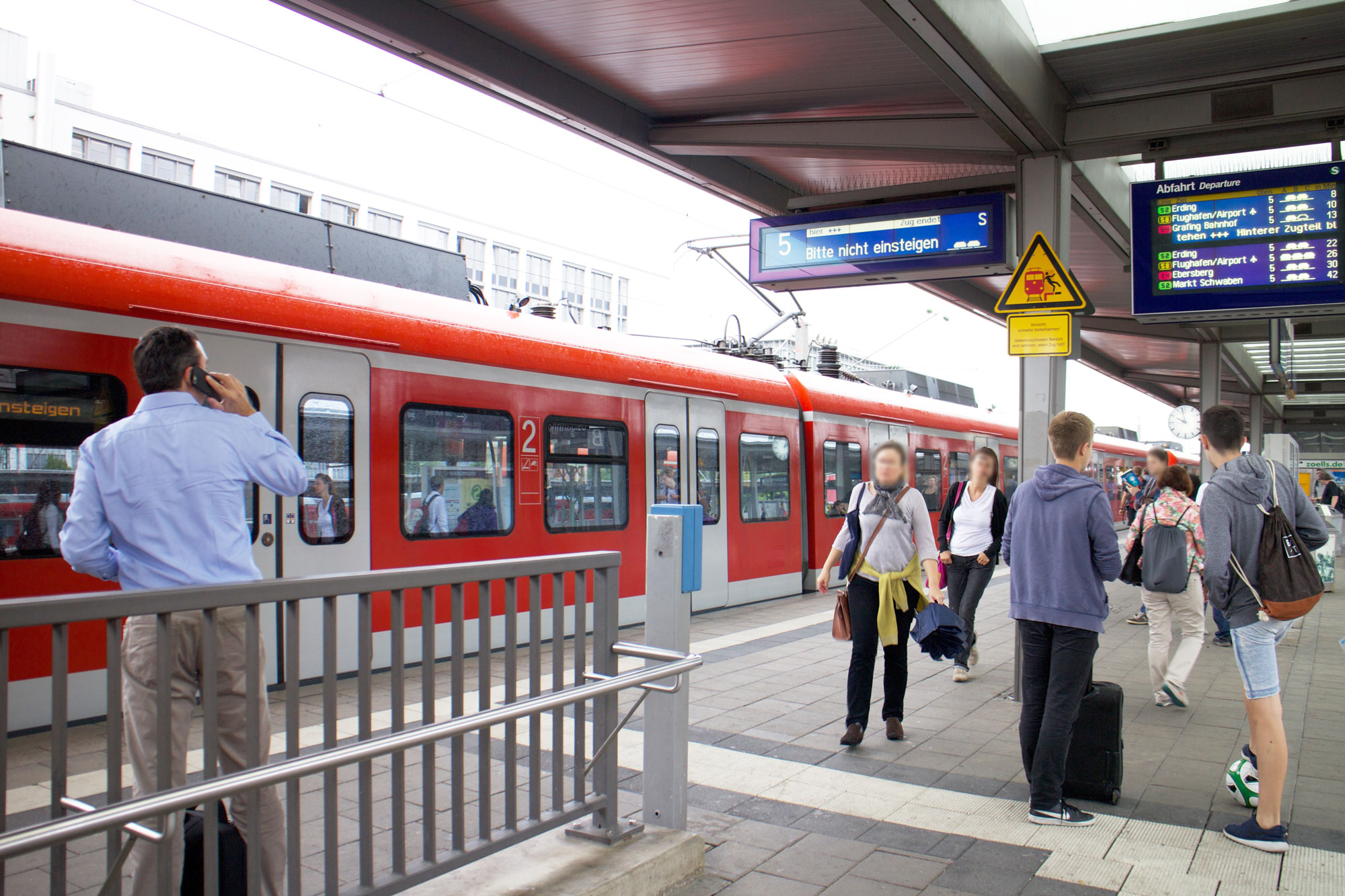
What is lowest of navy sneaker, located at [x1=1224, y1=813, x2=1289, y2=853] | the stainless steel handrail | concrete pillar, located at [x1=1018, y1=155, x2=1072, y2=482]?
navy sneaker, located at [x1=1224, y1=813, x2=1289, y2=853]

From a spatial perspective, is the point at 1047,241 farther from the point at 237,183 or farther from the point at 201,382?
the point at 237,183

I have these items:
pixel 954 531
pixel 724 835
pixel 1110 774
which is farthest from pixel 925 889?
pixel 954 531

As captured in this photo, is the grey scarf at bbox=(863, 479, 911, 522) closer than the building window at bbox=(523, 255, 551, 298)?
Yes

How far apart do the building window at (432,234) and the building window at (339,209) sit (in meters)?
4.81

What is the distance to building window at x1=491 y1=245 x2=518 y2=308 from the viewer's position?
7119cm

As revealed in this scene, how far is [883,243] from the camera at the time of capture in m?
7.46

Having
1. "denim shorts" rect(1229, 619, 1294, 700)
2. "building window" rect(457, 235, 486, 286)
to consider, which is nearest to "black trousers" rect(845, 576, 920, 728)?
"denim shorts" rect(1229, 619, 1294, 700)

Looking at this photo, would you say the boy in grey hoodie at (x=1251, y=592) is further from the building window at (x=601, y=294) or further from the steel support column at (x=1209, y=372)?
the building window at (x=601, y=294)

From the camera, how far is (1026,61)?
5.90m

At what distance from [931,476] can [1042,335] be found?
9698mm

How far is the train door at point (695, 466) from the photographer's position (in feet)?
30.5

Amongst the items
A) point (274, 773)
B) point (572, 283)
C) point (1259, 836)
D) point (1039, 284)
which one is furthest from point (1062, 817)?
point (572, 283)

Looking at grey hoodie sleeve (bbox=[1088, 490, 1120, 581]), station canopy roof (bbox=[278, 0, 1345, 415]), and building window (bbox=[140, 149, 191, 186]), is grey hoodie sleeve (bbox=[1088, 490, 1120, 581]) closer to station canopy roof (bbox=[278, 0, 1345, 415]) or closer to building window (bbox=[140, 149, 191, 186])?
station canopy roof (bbox=[278, 0, 1345, 415])

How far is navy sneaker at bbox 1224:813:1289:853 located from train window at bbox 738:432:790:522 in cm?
702
